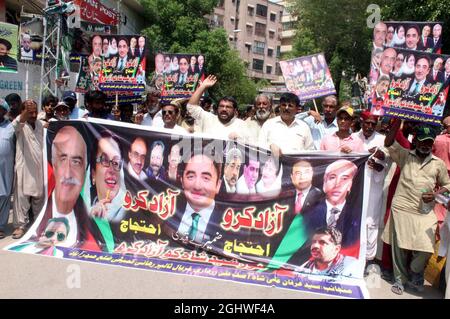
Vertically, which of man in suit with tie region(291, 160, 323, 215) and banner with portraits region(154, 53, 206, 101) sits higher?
banner with portraits region(154, 53, 206, 101)

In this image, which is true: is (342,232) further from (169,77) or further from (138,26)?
(138,26)

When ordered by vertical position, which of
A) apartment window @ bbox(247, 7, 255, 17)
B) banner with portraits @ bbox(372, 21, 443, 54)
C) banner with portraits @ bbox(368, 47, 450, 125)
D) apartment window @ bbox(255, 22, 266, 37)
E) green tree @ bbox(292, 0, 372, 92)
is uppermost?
apartment window @ bbox(247, 7, 255, 17)

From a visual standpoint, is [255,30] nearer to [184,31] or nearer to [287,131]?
[184,31]

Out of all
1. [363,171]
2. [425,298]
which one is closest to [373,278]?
[425,298]

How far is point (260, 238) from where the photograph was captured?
168 inches

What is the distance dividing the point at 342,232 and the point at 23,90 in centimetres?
1202

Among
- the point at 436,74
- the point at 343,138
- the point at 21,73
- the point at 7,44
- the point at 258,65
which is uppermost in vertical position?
the point at 258,65

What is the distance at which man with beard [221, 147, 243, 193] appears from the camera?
4.38 m

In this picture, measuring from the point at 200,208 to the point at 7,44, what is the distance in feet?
26.4

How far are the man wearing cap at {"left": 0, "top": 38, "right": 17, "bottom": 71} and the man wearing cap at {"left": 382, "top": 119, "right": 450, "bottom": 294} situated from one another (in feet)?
30.5

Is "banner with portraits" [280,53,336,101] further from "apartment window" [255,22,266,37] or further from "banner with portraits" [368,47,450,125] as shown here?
"apartment window" [255,22,266,37]

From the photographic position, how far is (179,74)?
7.85 m

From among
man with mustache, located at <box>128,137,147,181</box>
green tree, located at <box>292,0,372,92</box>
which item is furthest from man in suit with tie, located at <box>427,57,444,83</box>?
green tree, located at <box>292,0,372,92</box>

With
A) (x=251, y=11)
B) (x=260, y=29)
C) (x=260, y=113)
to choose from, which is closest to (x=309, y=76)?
(x=260, y=113)
